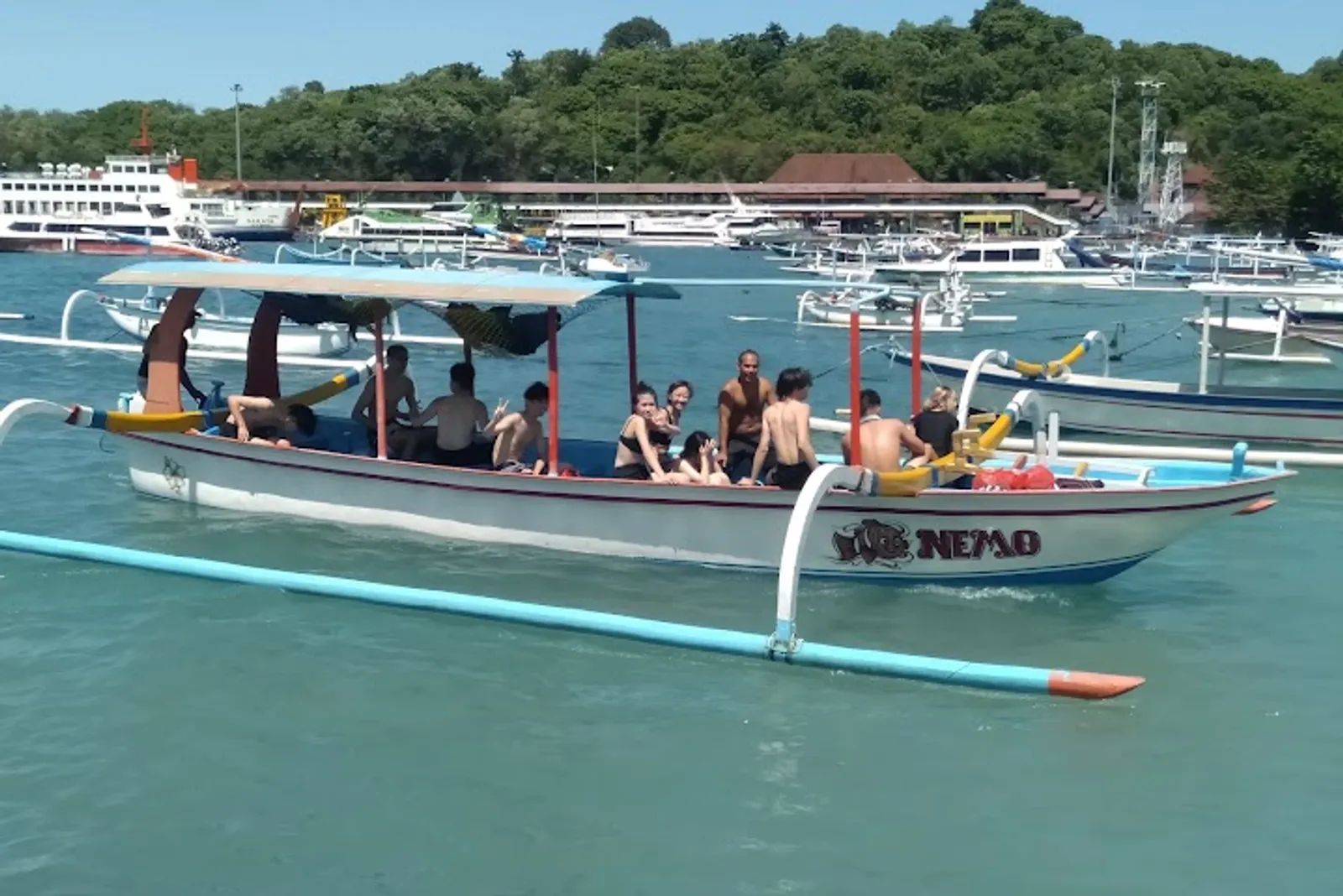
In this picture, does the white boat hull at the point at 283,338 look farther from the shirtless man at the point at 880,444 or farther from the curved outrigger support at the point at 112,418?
the shirtless man at the point at 880,444

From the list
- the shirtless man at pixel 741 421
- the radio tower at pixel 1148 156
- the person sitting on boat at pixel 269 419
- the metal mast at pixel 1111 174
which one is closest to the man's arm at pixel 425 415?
the person sitting on boat at pixel 269 419

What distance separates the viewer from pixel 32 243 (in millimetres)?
89312

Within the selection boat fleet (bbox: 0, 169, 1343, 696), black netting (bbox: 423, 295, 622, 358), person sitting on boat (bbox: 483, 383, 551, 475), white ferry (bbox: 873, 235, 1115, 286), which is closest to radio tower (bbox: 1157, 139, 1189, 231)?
white ferry (bbox: 873, 235, 1115, 286)

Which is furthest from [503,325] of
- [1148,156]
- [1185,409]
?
[1148,156]

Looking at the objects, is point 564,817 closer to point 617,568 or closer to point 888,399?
point 617,568

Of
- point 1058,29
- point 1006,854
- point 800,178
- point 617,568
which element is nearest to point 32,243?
point 800,178

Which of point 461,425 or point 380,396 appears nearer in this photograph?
point 380,396

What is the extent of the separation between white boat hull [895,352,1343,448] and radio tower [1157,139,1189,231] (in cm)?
8789

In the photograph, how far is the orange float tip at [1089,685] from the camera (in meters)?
11.1

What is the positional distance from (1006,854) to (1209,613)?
5670 mm

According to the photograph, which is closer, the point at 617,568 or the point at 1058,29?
the point at 617,568

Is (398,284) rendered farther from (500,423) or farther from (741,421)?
(741,421)

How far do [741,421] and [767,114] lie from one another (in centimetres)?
15273

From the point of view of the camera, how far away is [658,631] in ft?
40.0
